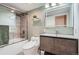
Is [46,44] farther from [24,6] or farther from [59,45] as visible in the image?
[24,6]

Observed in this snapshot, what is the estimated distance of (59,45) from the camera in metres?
1.66

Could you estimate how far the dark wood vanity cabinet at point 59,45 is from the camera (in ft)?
4.94

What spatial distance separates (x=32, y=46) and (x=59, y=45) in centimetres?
54

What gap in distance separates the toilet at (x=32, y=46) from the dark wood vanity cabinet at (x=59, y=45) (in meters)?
0.10

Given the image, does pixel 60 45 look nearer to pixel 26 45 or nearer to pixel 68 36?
pixel 68 36

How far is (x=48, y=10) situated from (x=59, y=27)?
1.43 feet

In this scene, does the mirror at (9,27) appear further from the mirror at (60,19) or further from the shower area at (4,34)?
the mirror at (60,19)

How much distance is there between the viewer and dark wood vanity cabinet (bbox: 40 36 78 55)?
151cm

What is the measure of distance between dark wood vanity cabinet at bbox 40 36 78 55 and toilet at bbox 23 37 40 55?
0.33ft

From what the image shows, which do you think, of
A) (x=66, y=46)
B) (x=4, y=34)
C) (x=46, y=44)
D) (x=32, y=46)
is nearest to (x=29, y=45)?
(x=32, y=46)

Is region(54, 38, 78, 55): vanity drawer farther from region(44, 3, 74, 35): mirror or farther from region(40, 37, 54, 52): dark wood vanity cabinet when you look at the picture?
region(44, 3, 74, 35): mirror

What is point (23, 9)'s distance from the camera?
1.72 metres

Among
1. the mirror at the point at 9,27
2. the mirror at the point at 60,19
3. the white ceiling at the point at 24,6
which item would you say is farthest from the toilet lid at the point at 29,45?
the white ceiling at the point at 24,6
